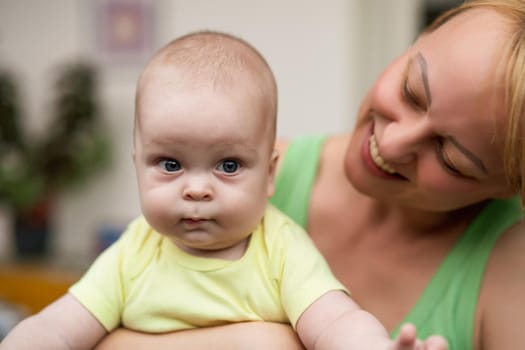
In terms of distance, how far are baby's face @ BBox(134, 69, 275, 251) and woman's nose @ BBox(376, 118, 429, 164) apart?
0.21 m

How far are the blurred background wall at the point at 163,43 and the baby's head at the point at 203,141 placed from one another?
207 centimetres

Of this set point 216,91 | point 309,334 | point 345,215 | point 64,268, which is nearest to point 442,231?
point 345,215

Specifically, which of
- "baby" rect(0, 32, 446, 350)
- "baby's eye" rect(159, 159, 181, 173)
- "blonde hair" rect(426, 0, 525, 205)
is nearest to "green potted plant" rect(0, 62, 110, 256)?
"baby" rect(0, 32, 446, 350)

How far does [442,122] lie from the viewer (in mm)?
1013

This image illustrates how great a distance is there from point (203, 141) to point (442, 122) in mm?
352

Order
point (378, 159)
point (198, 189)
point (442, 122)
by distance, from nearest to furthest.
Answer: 1. point (198, 189)
2. point (442, 122)
3. point (378, 159)

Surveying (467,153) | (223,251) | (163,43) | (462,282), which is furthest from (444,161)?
(163,43)

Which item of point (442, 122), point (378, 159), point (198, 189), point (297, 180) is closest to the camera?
point (198, 189)

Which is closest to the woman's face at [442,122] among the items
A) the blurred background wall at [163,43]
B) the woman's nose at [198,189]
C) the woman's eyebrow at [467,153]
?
the woman's eyebrow at [467,153]

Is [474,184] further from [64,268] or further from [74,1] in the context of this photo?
[74,1]

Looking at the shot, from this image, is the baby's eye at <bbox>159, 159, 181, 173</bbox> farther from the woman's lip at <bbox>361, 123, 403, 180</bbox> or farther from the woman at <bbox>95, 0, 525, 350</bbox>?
the woman's lip at <bbox>361, 123, 403, 180</bbox>

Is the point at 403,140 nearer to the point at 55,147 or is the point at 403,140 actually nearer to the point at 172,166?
the point at 172,166

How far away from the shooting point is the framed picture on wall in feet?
11.1

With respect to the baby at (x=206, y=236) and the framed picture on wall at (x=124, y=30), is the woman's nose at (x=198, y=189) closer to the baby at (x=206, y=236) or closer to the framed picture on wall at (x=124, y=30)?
the baby at (x=206, y=236)
